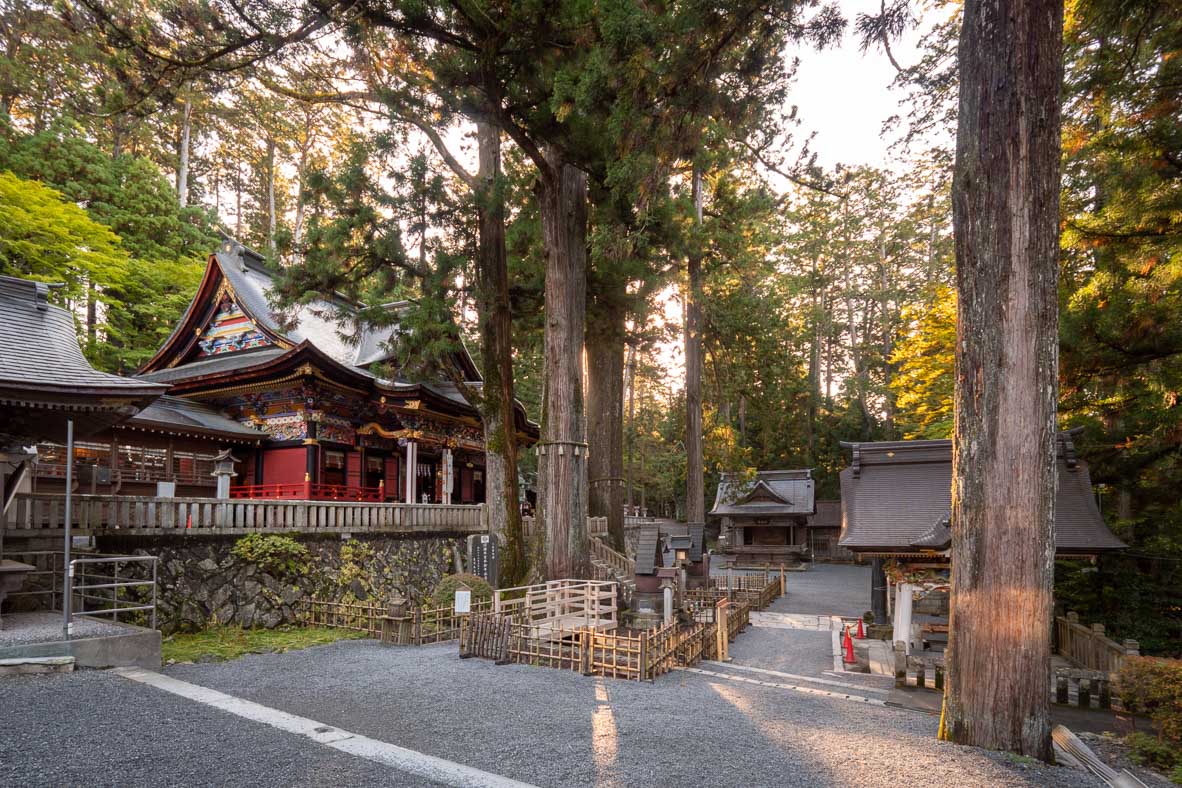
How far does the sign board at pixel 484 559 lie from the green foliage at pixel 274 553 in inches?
139

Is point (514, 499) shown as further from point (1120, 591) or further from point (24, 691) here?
point (1120, 591)

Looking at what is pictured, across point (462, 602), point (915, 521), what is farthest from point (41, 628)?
point (915, 521)

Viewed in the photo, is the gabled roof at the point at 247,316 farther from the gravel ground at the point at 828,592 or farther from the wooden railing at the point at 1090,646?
the wooden railing at the point at 1090,646

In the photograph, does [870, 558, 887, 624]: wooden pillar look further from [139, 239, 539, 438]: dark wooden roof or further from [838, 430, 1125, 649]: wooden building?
[139, 239, 539, 438]: dark wooden roof

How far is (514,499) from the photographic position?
1468 centimetres

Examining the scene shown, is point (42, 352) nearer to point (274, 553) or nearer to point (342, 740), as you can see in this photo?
point (274, 553)

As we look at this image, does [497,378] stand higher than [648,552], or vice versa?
[497,378]

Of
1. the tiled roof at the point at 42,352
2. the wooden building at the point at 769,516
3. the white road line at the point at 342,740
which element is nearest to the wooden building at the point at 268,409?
the tiled roof at the point at 42,352

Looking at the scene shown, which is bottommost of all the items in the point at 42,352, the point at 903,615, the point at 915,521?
the point at 903,615

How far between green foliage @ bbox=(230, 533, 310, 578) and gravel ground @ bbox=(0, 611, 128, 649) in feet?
10.2

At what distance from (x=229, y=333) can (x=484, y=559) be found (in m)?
11.2

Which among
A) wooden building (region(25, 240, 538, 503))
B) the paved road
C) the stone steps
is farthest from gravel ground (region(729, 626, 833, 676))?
the stone steps

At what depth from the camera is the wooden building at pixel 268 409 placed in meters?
15.4

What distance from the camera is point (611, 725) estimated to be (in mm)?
6371
